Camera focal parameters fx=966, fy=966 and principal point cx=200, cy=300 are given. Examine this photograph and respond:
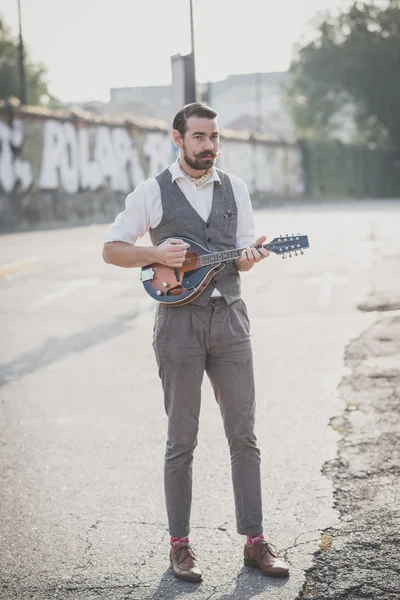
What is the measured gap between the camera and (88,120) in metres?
32.3

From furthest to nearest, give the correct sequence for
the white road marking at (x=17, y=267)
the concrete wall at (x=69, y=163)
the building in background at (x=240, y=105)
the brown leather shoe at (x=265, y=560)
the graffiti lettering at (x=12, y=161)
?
the building in background at (x=240, y=105)
the concrete wall at (x=69, y=163)
the graffiti lettering at (x=12, y=161)
the white road marking at (x=17, y=267)
the brown leather shoe at (x=265, y=560)

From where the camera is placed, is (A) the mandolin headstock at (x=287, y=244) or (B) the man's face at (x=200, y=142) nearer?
(B) the man's face at (x=200, y=142)

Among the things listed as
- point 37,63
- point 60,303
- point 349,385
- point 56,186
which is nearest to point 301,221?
point 56,186

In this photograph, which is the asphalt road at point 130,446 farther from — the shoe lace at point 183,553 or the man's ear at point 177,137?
the man's ear at point 177,137

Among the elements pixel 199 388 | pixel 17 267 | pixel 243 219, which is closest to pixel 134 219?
pixel 243 219

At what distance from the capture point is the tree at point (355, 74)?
214 feet

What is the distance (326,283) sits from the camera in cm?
1339

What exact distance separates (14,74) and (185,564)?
54.6m

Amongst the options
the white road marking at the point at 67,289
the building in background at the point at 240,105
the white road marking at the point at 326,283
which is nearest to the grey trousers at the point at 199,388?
the white road marking at the point at 326,283

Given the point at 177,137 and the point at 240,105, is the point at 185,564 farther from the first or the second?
the point at 240,105

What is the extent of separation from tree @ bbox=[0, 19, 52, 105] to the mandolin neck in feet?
172

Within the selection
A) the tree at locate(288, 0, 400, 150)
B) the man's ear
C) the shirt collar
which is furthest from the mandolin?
the tree at locate(288, 0, 400, 150)

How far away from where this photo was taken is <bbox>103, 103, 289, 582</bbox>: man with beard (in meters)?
3.94

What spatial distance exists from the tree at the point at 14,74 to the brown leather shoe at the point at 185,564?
52.6 meters
